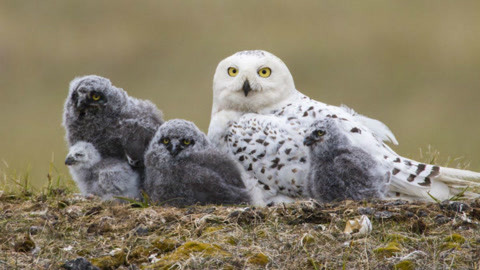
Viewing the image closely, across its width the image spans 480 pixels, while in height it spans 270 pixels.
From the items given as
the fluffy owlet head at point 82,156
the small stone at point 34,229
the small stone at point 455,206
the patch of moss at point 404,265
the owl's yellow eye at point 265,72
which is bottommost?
the small stone at point 34,229

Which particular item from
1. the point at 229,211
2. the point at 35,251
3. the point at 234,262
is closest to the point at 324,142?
the point at 229,211

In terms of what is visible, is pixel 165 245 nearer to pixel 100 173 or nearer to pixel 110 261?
pixel 110 261

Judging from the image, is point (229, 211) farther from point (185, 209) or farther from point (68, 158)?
point (68, 158)

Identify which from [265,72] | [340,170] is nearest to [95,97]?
[265,72]

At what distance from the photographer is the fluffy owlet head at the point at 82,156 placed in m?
7.29

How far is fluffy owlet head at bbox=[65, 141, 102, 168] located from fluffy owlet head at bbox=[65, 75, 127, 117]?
322mm

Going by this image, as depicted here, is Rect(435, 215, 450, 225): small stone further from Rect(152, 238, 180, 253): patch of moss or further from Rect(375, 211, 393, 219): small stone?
Rect(152, 238, 180, 253): patch of moss

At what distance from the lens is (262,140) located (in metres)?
7.37

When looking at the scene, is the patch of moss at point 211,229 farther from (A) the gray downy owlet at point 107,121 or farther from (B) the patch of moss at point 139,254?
(A) the gray downy owlet at point 107,121

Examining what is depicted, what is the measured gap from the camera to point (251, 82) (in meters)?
7.82

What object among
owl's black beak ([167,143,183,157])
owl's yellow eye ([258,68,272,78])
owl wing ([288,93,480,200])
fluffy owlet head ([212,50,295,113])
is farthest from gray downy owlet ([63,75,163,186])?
owl wing ([288,93,480,200])

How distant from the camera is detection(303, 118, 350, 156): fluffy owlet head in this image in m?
7.00

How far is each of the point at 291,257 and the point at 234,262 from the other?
39 cm

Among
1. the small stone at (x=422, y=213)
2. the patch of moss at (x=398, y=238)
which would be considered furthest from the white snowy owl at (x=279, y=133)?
the patch of moss at (x=398, y=238)
